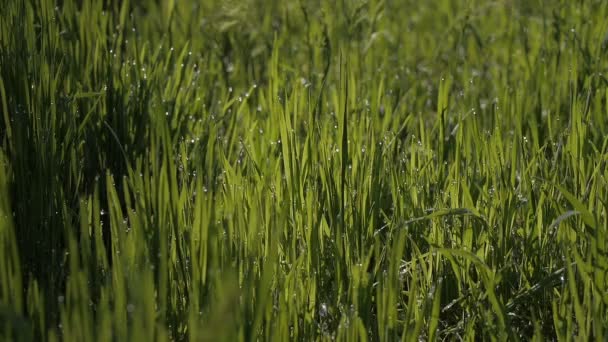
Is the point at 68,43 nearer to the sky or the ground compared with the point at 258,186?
nearer to the sky

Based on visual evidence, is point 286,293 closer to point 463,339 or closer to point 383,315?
point 383,315

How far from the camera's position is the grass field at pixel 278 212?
53.7 inches

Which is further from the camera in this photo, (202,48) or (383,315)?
(202,48)

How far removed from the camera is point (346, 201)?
73.3 inches

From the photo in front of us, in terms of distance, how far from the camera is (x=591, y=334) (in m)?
1.57

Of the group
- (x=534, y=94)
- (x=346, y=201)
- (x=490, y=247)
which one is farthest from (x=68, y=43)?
(x=534, y=94)

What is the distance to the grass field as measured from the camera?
1365 mm

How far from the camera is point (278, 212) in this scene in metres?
1.81

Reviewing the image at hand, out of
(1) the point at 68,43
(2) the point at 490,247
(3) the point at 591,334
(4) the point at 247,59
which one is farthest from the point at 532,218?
(4) the point at 247,59

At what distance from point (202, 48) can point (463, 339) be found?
1.77 meters

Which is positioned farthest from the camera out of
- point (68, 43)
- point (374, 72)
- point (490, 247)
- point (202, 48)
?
point (202, 48)

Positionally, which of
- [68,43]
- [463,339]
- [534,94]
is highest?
[68,43]

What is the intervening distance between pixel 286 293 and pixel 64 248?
0.54 metres

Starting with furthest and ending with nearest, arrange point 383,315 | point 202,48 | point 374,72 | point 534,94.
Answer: point 202,48, point 374,72, point 534,94, point 383,315
